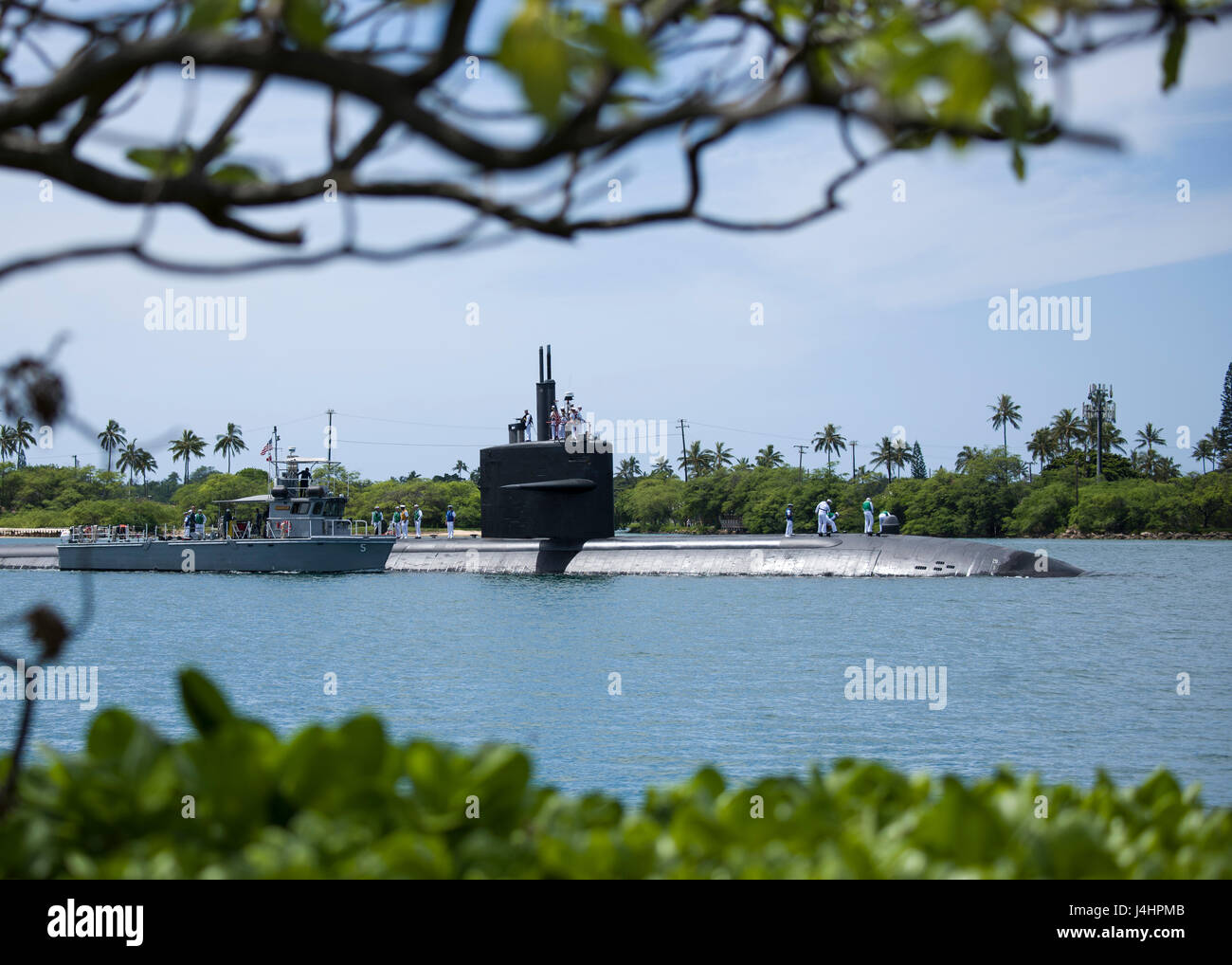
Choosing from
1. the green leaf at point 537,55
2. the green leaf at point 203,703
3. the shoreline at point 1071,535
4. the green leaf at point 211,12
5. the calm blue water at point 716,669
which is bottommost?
the calm blue water at point 716,669

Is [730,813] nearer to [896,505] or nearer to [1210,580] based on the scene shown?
[1210,580]

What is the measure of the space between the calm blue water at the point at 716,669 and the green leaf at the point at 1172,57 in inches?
140

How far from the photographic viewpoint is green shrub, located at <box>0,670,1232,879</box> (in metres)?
1.90

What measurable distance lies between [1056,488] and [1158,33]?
266ft

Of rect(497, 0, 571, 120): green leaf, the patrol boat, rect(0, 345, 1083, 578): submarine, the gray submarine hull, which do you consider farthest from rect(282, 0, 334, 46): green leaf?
the patrol boat

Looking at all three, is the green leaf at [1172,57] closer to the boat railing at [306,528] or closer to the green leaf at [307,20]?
the green leaf at [307,20]

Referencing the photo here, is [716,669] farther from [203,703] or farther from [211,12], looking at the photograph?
[211,12]

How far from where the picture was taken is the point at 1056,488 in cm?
7712

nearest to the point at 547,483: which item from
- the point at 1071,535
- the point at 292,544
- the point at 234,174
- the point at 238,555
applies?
the point at 292,544

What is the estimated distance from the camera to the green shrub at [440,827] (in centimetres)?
190

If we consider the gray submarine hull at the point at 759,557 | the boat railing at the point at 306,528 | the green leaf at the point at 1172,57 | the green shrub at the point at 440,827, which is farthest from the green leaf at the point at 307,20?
the boat railing at the point at 306,528

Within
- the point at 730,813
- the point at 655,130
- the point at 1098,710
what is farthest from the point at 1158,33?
the point at 1098,710

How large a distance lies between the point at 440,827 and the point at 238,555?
42.9 meters

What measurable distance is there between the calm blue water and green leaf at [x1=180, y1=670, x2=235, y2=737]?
1797mm
